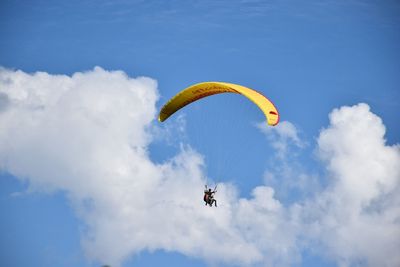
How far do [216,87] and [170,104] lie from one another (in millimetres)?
6525

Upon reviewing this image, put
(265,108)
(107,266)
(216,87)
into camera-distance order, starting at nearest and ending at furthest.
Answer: (107,266) < (265,108) < (216,87)

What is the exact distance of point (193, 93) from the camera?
86.4 metres

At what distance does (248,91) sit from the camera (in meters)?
81.4

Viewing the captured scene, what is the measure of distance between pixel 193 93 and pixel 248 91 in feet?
22.4

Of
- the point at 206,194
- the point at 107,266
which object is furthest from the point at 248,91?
the point at 107,266

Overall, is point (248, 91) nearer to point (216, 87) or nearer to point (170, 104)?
point (216, 87)

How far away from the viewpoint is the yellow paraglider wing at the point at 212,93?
77812 millimetres

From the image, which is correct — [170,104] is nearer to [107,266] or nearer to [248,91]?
[248,91]

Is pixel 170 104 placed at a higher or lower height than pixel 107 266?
higher

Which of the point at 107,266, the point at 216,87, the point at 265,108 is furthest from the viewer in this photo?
the point at 216,87

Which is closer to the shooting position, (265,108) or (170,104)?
(265,108)

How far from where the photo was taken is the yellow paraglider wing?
255ft

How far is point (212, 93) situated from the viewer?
86188mm

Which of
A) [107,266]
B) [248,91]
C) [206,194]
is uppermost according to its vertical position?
[248,91]
